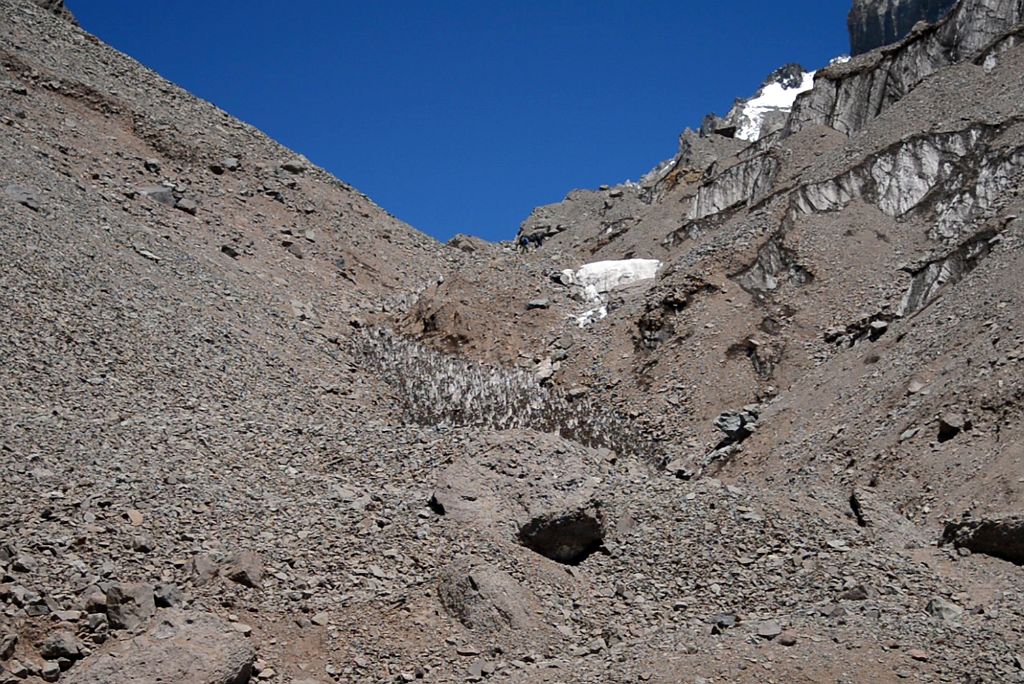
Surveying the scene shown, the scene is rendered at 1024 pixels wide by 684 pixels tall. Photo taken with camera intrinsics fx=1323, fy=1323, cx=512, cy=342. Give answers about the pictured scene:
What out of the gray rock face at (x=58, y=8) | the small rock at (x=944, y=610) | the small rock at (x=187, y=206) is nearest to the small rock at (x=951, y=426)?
the small rock at (x=944, y=610)

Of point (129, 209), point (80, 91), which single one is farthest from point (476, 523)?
point (80, 91)

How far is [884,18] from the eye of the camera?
87375mm

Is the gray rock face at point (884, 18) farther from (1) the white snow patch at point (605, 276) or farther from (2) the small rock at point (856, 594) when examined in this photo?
(2) the small rock at point (856, 594)

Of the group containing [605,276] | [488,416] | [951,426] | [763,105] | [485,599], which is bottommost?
[485,599]

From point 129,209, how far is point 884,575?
605 inches

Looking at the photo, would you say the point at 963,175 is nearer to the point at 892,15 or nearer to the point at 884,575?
the point at 884,575

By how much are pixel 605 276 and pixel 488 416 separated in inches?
332

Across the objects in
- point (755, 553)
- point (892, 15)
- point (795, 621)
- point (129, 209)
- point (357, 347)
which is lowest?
point (795, 621)

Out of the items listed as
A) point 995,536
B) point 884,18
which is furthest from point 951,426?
point 884,18

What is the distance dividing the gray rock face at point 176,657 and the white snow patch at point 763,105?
2110 inches

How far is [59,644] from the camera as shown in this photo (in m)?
9.46

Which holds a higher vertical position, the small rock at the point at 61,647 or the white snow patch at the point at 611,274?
the white snow patch at the point at 611,274

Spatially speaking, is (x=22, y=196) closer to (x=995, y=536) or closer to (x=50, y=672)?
(x=50, y=672)

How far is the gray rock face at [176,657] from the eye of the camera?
29.6 ft
